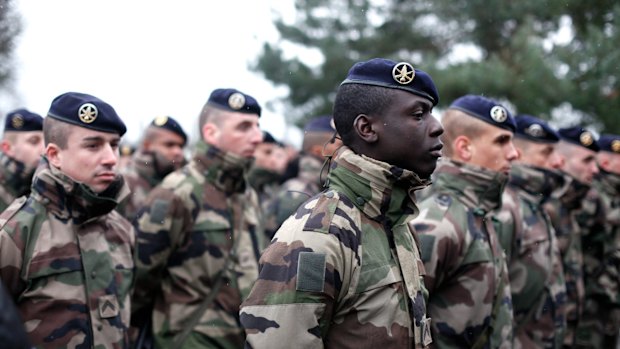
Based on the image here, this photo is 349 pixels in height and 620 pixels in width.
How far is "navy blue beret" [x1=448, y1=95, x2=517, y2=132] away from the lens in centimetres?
492

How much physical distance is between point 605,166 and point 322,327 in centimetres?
830

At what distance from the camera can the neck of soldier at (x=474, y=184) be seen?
188 inches

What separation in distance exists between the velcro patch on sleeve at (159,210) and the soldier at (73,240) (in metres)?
0.77

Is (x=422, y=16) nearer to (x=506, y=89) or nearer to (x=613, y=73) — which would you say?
(x=506, y=89)

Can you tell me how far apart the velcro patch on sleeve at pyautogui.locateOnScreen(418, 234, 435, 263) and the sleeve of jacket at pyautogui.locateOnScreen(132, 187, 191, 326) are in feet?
6.26

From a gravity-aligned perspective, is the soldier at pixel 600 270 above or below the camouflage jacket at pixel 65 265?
below

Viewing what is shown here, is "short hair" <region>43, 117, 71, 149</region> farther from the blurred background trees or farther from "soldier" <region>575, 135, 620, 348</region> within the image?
the blurred background trees

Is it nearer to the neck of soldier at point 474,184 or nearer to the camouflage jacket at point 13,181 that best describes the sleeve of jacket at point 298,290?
the neck of soldier at point 474,184

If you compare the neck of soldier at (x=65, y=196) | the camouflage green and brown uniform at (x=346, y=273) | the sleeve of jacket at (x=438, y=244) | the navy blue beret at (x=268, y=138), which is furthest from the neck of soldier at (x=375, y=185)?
the navy blue beret at (x=268, y=138)

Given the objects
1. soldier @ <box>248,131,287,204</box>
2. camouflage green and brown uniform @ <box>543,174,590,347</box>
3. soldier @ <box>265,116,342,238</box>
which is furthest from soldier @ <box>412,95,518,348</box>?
soldier @ <box>248,131,287,204</box>

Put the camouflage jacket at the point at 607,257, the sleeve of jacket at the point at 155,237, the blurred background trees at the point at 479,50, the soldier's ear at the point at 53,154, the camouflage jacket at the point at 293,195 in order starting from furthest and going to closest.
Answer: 1. the blurred background trees at the point at 479,50
2. the camouflage jacket at the point at 607,257
3. the camouflage jacket at the point at 293,195
4. the sleeve of jacket at the point at 155,237
5. the soldier's ear at the point at 53,154

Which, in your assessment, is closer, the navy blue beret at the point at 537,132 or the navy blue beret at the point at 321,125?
the navy blue beret at the point at 537,132

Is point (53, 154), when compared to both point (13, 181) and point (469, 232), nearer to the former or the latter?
point (469, 232)

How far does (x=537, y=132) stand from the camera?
679 cm
